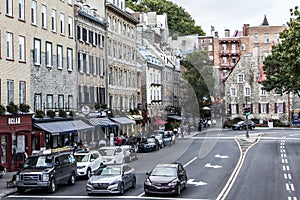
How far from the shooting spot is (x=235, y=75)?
105312mm

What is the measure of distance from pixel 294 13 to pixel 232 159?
1267 cm

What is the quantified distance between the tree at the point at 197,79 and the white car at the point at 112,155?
45.8 m

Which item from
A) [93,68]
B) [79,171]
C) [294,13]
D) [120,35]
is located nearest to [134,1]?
[120,35]

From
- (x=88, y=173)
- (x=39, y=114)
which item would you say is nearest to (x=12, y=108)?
(x=39, y=114)

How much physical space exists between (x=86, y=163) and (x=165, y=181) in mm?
8921

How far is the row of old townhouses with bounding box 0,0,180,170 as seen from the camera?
39844mm

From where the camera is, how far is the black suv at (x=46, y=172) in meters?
27.5

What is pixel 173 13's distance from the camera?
136 metres

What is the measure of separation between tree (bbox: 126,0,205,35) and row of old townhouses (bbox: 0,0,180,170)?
4855cm

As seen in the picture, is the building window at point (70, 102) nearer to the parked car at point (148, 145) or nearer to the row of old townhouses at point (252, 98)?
the parked car at point (148, 145)

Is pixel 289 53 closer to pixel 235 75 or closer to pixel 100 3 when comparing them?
pixel 100 3

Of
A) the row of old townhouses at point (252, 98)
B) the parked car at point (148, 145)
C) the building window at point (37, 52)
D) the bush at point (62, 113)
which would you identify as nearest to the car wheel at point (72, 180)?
the building window at point (37, 52)

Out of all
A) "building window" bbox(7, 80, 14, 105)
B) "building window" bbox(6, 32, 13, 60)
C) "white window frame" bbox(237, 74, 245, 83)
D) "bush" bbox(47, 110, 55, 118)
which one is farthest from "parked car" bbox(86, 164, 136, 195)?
"white window frame" bbox(237, 74, 245, 83)

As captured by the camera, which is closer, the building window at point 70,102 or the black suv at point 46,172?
the black suv at point 46,172
